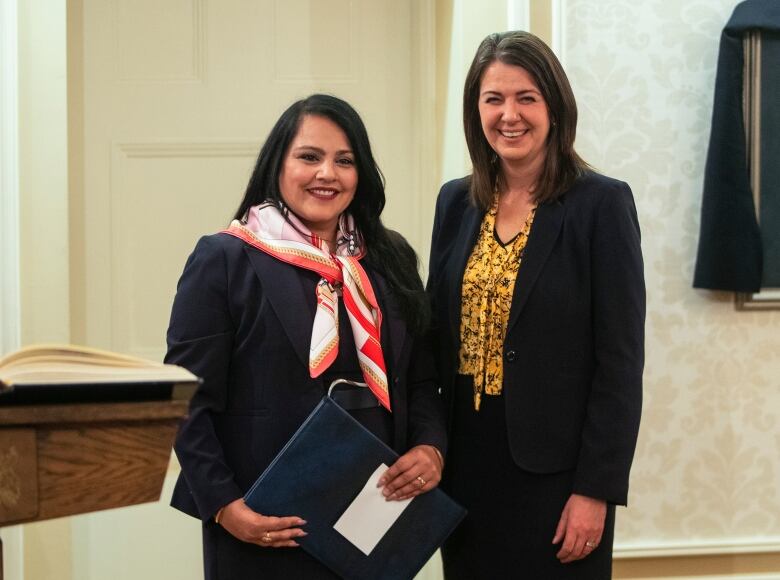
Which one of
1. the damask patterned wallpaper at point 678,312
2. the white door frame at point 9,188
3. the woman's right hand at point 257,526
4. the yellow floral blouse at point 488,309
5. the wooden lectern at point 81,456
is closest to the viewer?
the wooden lectern at point 81,456

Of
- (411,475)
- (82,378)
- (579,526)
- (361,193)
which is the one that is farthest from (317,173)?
(82,378)

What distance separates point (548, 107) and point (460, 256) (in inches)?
12.9

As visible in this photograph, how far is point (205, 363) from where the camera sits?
1669 mm

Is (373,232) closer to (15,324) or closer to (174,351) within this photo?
(174,351)

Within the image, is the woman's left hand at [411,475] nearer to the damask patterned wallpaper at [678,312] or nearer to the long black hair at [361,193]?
the long black hair at [361,193]

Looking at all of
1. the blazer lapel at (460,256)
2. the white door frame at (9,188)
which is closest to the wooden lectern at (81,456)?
the blazer lapel at (460,256)

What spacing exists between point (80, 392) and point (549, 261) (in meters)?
1.12

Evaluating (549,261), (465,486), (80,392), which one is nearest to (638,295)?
(549,261)

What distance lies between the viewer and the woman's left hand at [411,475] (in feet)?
5.66

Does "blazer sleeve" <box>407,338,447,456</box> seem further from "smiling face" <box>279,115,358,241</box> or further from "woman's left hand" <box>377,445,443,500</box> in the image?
"smiling face" <box>279,115,358,241</box>

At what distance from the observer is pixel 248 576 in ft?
5.58

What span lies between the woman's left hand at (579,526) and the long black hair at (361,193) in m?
0.43

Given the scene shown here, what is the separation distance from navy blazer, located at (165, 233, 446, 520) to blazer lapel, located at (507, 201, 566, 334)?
1.25 feet

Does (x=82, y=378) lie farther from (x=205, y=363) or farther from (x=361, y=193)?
(x=361, y=193)
